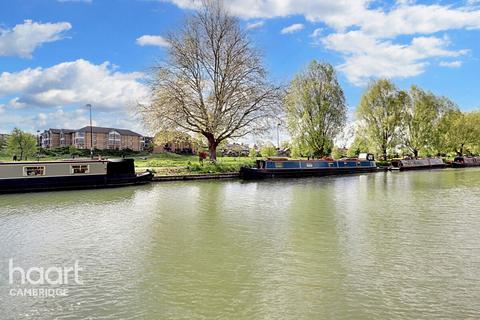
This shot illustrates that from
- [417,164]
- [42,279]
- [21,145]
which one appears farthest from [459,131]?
[21,145]

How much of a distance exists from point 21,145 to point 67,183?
4782 centimetres

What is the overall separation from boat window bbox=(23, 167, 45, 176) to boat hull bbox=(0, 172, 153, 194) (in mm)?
413

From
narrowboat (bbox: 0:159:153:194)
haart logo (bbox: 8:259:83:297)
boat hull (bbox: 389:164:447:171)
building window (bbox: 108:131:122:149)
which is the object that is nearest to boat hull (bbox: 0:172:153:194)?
narrowboat (bbox: 0:159:153:194)

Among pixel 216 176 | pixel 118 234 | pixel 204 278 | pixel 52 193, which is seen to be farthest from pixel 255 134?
pixel 204 278

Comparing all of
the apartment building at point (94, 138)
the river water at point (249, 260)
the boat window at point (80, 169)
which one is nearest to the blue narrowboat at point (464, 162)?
the river water at point (249, 260)

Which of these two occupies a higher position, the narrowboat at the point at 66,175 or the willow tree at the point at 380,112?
the willow tree at the point at 380,112

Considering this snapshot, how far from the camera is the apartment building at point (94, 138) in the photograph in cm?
9712

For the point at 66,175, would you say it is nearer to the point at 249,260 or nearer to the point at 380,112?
the point at 249,260

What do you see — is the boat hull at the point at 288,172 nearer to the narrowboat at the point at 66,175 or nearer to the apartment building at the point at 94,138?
the narrowboat at the point at 66,175

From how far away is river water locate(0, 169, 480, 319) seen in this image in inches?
217

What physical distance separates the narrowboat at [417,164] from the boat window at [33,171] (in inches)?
1435

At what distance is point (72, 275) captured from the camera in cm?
Answer: 691

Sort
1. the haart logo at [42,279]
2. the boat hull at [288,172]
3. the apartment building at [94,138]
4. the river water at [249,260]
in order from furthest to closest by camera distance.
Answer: the apartment building at [94,138]
the boat hull at [288,172]
the haart logo at [42,279]
the river water at [249,260]

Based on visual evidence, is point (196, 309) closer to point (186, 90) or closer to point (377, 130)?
point (186, 90)
